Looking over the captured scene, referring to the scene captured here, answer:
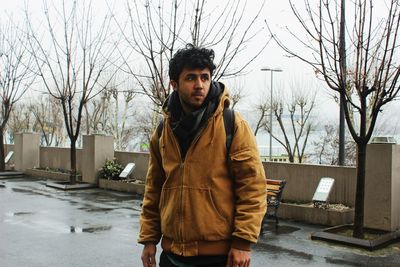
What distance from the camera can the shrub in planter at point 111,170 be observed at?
1436 centimetres

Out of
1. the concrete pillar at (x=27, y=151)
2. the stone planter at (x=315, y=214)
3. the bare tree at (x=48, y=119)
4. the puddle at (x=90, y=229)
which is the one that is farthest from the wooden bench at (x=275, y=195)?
A: the bare tree at (x=48, y=119)

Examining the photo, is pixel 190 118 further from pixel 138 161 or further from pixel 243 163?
pixel 138 161

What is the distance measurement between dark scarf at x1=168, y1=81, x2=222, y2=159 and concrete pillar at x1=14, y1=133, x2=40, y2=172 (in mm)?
17271

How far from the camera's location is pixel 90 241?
292 inches

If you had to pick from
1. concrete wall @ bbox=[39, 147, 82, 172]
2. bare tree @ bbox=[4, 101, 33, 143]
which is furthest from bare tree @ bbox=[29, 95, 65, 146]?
concrete wall @ bbox=[39, 147, 82, 172]

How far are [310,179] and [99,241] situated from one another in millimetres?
4570

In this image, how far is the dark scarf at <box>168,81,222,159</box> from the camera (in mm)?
2576

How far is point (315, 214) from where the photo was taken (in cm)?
898

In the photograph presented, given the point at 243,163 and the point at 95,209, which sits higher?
the point at 243,163

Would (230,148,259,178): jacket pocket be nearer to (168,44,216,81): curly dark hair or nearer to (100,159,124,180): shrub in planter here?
(168,44,216,81): curly dark hair

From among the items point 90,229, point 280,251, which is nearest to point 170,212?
point 280,251

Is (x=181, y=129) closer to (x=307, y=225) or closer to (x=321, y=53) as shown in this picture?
(x=321, y=53)

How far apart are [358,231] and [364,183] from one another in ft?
2.52

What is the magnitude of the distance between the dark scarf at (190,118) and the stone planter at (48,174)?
529 inches
